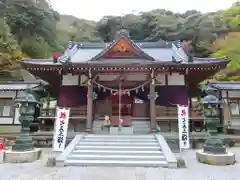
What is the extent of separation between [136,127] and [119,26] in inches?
1561

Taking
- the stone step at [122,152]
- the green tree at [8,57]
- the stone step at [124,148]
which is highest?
the green tree at [8,57]

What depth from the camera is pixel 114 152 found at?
796 centimetres

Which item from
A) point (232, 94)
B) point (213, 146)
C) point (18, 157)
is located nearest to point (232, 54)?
point (232, 94)

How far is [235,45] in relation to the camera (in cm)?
2281

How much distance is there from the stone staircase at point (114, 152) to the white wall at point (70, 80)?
4.27 m

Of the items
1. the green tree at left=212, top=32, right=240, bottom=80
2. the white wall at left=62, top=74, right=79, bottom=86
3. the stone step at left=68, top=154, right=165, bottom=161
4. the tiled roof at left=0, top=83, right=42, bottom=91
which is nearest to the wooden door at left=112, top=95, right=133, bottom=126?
the white wall at left=62, top=74, right=79, bottom=86

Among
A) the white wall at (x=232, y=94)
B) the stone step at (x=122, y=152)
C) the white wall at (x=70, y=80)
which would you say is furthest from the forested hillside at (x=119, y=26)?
the stone step at (x=122, y=152)

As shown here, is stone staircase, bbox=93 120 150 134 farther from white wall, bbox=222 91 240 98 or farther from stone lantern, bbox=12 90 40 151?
white wall, bbox=222 91 240 98

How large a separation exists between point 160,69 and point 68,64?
4.93m

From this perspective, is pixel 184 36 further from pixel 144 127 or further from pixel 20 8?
pixel 144 127

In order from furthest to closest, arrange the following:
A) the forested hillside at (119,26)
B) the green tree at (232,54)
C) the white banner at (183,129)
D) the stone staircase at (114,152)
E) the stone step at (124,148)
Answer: the forested hillside at (119,26), the green tree at (232,54), the white banner at (183,129), the stone step at (124,148), the stone staircase at (114,152)

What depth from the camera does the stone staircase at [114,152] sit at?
23.0 feet

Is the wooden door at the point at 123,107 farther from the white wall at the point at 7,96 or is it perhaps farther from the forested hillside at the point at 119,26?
the forested hillside at the point at 119,26

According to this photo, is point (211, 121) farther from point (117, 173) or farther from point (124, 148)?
point (117, 173)
